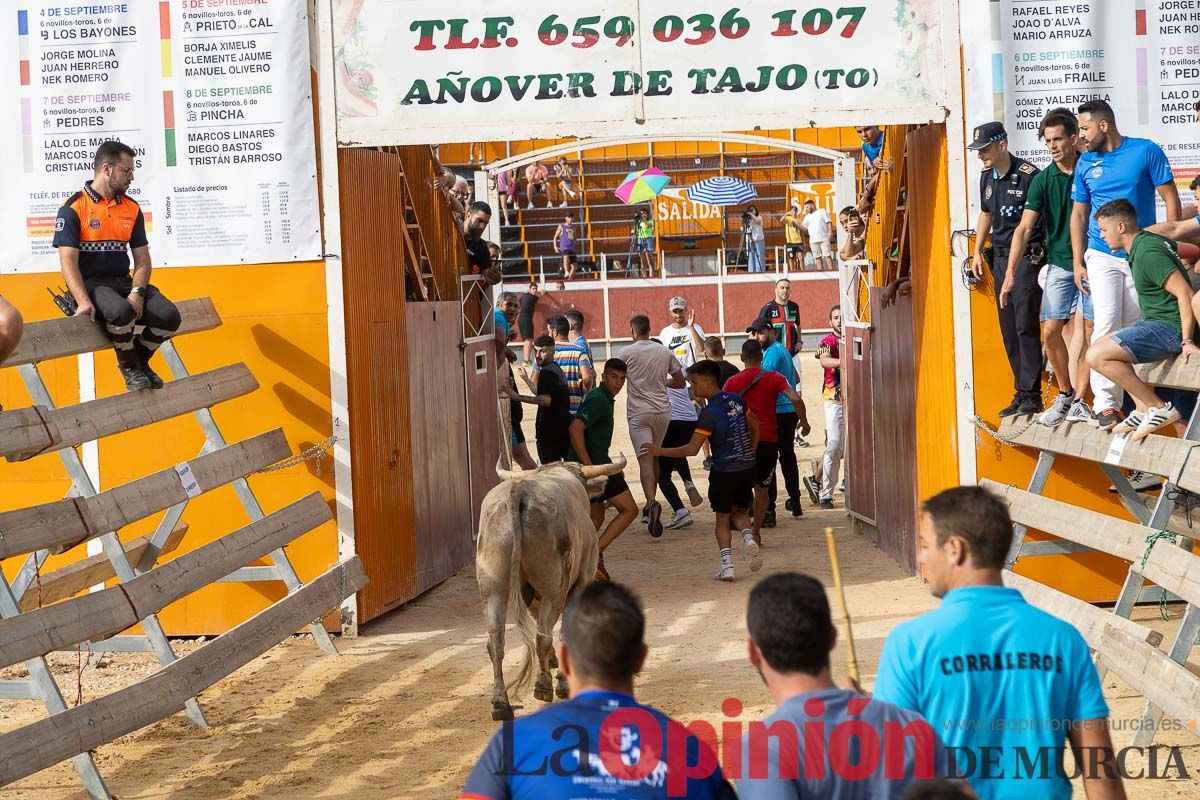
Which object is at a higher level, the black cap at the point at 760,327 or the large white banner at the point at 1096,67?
the large white banner at the point at 1096,67

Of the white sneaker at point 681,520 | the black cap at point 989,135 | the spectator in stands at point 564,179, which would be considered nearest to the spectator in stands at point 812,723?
the black cap at point 989,135

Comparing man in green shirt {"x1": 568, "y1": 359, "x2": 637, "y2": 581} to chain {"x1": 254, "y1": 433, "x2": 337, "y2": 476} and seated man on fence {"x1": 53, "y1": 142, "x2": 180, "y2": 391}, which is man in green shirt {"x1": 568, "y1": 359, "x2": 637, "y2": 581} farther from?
seated man on fence {"x1": 53, "y1": 142, "x2": 180, "y2": 391}

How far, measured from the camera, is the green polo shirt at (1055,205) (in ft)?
27.4

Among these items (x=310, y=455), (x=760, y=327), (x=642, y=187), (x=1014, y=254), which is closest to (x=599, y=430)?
(x=310, y=455)

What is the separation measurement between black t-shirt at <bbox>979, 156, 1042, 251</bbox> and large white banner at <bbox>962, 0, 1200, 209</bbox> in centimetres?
40

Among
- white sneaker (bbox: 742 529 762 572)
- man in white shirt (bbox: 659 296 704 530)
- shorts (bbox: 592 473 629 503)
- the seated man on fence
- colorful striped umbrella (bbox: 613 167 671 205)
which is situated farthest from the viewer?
colorful striped umbrella (bbox: 613 167 671 205)

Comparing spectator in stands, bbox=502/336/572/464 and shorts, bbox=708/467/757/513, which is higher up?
spectator in stands, bbox=502/336/572/464

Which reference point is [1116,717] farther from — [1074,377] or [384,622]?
[384,622]

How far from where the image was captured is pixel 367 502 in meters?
9.86

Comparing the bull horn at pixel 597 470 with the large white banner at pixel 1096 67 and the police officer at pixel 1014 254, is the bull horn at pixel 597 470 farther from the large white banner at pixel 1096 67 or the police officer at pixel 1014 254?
the large white banner at pixel 1096 67

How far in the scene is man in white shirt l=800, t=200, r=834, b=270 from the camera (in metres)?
29.1

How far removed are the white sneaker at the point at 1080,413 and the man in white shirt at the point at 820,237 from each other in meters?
20.8

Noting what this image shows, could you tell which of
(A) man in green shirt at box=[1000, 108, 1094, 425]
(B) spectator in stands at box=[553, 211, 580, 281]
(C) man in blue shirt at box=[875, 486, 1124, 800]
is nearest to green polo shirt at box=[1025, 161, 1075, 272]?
(A) man in green shirt at box=[1000, 108, 1094, 425]

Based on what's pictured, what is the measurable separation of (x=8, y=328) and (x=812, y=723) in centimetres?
460
